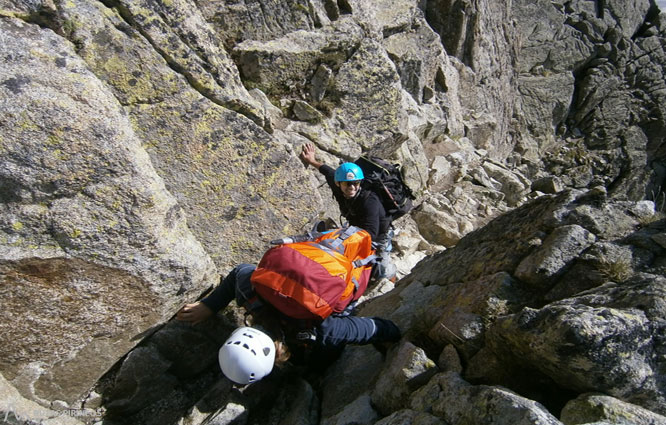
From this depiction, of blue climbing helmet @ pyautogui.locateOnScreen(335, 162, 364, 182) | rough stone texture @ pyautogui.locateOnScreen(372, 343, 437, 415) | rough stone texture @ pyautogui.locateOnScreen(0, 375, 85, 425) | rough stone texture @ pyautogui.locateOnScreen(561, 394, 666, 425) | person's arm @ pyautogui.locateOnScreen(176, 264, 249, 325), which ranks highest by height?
rough stone texture @ pyautogui.locateOnScreen(561, 394, 666, 425)

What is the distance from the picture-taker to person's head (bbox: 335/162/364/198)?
706 cm

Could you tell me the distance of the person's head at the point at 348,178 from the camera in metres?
7.06

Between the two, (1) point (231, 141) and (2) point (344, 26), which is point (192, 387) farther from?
(2) point (344, 26)

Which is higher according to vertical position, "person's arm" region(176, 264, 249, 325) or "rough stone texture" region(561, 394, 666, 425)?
"rough stone texture" region(561, 394, 666, 425)

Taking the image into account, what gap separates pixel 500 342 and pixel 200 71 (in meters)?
5.48

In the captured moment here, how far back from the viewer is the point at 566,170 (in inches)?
1108

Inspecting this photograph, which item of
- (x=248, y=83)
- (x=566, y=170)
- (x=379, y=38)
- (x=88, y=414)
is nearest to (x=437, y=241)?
(x=379, y=38)

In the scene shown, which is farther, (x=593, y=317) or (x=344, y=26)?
(x=344, y=26)

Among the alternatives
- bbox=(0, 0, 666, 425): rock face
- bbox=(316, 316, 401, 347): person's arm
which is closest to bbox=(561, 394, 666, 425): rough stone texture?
bbox=(0, 0, 666, 425): rock face

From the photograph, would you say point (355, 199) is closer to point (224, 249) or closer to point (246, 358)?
point (224, 249)

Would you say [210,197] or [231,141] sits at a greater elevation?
[231,141]

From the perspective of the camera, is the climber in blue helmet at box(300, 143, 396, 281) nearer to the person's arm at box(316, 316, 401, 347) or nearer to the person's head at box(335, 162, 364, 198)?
the person's head at box(335, 162, 364, 198)

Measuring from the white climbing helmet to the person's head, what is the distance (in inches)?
130

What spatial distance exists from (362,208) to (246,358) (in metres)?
3.75
